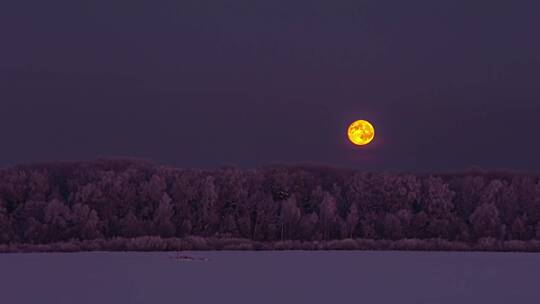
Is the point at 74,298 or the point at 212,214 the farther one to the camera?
the point at 212,214

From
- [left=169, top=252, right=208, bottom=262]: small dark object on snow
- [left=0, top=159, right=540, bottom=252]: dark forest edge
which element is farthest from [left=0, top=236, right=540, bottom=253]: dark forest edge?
[left=169, top=252, right=208, bottom=262]: small dark object on snow

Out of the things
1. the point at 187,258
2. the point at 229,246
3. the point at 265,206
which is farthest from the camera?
the point at 265,206

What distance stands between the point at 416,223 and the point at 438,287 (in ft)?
50.1

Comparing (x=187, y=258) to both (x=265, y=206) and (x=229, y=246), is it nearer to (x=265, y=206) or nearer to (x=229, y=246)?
(x=229, y=246)

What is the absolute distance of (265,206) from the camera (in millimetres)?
25875

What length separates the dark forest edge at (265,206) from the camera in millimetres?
22062

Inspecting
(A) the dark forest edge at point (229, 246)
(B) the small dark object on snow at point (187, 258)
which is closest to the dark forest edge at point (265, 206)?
(A) the dark forest edge at point (229, 246)

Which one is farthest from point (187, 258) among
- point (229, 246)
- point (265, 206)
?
point (265, 206)

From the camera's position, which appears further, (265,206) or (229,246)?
(265,206)

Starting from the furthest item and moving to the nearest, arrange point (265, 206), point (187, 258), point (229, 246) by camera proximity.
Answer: point (265, 206) → point (229, 246) → point (187, 258)

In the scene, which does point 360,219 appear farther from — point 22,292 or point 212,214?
point 22,292

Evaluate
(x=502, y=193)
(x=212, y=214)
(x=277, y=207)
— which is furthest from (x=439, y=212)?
(x=212, y=214)

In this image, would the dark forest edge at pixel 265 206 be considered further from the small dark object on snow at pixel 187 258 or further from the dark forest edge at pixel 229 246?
the small dark object on snow at pixel 187 258

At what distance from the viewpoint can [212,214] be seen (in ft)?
83.1
